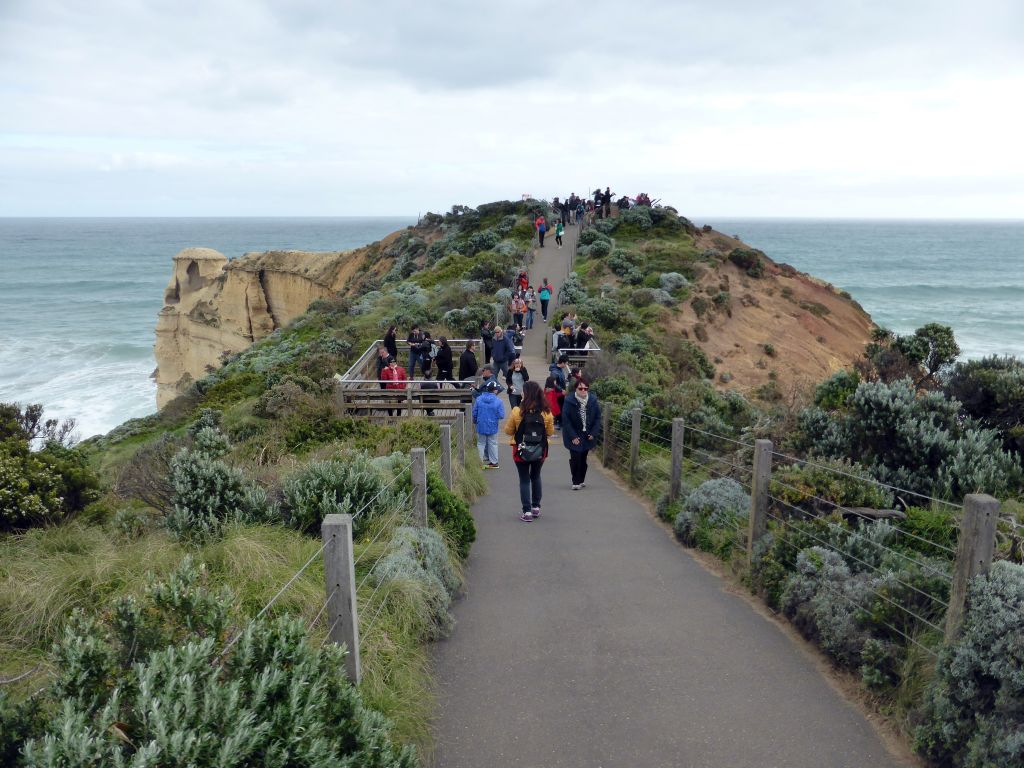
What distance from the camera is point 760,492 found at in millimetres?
7293

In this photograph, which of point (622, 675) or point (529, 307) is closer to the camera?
point (622, 675)

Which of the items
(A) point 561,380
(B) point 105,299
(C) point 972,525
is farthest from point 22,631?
(B) point 105,299

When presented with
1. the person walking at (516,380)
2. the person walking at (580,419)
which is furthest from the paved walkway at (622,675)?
the person walking at (516,380)

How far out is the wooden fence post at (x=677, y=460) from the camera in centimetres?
955

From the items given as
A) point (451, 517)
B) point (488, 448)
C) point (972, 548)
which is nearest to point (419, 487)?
point (451, 517)

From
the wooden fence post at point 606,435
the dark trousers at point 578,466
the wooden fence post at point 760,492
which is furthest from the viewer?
the wooden fence post at point 606,435

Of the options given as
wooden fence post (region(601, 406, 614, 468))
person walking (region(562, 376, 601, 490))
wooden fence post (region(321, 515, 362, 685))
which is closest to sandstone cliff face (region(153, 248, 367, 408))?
wooden fence post (region(601, 406, 614, 468))

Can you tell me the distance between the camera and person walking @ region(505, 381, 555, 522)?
372 inches

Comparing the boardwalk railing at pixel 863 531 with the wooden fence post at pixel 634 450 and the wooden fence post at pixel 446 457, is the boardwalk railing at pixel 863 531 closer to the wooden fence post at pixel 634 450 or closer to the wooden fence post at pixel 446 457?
the wooden fence post at pixel 634 450

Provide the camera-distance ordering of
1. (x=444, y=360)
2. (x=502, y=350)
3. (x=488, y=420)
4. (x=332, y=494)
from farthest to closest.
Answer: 1. (x=502, y=350)
2. (x=444, y=360)
3. (x=488, y=420)
4. (x=332, y=494)

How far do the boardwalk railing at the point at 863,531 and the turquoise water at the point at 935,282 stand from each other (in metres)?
22.9

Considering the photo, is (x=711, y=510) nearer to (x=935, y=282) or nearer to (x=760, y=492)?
(x=760, y=492)

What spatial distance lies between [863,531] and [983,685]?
232 centimetres

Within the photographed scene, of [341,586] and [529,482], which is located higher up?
[341,586]
